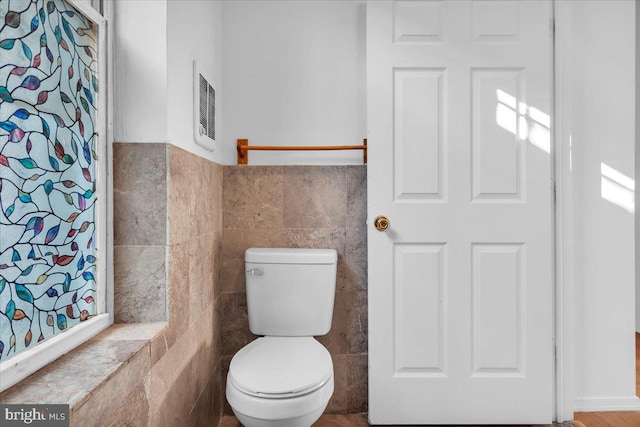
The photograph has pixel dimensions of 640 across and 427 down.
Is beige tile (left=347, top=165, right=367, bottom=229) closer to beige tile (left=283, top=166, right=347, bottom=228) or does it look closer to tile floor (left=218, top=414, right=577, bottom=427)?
beige tile (left=283, top=166, right=347, bottom=228)

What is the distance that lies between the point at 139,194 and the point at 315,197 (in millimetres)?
851

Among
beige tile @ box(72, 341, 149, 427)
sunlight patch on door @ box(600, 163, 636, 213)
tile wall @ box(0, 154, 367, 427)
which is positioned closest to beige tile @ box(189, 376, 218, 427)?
tile wall @ box(0, 154, 367, 427)

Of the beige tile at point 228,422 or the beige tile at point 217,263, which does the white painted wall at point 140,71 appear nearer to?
the beige tile at point 217,263

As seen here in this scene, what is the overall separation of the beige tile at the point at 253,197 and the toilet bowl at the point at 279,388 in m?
0.64

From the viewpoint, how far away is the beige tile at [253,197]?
1.87 meters

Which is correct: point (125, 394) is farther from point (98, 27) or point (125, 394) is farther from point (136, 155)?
point (98, 27)

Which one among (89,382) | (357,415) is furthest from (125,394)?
(357,415)

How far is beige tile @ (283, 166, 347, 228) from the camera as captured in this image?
1.86m

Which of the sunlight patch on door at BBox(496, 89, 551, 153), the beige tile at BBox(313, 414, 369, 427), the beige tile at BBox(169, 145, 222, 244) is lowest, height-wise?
the beige tile at BBox(313, 414, 369, 427)

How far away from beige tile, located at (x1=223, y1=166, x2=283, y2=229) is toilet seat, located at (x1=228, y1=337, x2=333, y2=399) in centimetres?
56

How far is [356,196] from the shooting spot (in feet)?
6.10

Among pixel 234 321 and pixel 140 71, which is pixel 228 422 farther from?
pixel 140 71

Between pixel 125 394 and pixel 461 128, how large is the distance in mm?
1566

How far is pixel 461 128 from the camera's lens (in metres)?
1.73
